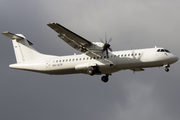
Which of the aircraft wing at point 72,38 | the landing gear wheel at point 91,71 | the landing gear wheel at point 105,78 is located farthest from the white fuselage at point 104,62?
the landing gear wheel at point 105,78

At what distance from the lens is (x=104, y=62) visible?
27891mm

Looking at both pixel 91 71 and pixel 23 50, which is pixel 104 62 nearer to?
pixel 91 71

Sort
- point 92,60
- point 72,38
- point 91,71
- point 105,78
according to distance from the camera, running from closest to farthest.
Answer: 1. point 72,38
2. point 91,71
3. point 92,60
4. point 105,78

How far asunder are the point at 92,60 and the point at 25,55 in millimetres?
8051

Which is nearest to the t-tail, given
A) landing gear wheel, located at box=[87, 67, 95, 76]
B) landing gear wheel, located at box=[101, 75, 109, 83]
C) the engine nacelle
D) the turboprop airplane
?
the turboprop airplane

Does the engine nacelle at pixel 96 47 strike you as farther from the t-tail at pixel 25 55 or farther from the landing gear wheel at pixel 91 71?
the t-tail at pixel 25 55

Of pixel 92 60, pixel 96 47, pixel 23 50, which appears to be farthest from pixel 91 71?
pixel 23 50

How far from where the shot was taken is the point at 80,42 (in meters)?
27.8

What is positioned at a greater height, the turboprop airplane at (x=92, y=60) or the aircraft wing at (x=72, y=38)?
the aircraft wing at (x=72, y=38)


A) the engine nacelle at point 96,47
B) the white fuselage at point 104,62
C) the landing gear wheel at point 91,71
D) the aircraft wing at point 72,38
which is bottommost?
the landing gear wheel at point 91,71

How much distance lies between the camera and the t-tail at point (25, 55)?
101ft

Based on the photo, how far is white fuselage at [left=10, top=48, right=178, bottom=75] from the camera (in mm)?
26547

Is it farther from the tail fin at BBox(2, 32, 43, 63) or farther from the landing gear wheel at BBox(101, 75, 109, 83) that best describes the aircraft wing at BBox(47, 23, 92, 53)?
the tail fin at BBox(2, 32, 43, 63)

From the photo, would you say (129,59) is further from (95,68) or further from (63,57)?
(63,57)
